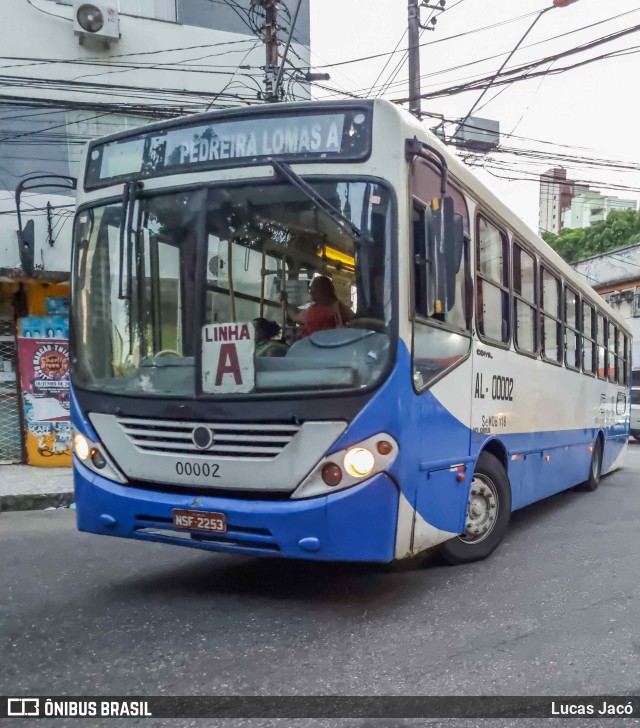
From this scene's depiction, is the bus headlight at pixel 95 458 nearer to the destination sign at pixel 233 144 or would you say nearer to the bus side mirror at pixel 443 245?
the destination sign at pixel 233 144

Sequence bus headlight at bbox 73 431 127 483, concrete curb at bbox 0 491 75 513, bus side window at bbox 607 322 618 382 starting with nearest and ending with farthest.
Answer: bus headlight at bbox 73 431 127 483, concrete curb at bbox 0 491 75 513, bus side window at bbox 607 322 618 382

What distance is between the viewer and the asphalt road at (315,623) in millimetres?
3336

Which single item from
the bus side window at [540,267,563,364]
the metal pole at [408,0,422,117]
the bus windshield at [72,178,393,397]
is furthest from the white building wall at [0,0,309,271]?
the bus windshield at [72,178,393,397]

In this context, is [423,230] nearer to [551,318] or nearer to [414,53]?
[551,318]

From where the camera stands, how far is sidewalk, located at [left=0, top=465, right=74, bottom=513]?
867 centimetres

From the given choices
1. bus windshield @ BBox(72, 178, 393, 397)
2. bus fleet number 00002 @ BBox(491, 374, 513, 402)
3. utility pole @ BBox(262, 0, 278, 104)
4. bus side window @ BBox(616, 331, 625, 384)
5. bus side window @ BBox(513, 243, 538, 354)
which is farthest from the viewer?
bus side window @ BBox(616, 331, 625, 384)

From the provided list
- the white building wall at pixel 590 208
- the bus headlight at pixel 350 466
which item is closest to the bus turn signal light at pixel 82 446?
the bus headlight at pixel 350 466

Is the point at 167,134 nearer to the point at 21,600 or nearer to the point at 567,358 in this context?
the point at 21,600

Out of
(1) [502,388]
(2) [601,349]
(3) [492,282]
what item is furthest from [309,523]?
(2) [601,349]

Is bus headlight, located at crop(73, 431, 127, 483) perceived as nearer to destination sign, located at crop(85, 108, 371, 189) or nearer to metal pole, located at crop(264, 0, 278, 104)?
destination sign, located at crop(85, 108, 371, 189)

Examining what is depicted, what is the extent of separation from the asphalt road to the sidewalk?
96.6 inches

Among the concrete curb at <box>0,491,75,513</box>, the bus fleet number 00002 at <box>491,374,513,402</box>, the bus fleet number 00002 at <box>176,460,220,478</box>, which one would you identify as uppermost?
the bus fleet number 00002 at <box>491,374,513,402</box>

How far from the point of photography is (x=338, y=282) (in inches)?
166

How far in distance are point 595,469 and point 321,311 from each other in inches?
286
